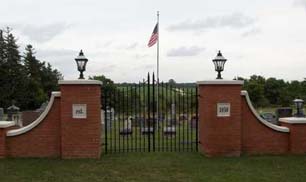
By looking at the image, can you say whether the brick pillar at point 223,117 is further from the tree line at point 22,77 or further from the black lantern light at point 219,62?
the tree line at point 22,77

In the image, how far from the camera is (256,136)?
11.7 metres

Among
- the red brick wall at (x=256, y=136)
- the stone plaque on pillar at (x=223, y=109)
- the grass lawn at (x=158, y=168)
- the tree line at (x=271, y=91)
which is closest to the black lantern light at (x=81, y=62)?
the grass lawn at (x=158, y=168)

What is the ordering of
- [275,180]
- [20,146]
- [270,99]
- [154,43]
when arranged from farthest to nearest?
[270,99], [154,43], [20,146], [275,180]

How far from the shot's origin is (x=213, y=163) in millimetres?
A: 10312

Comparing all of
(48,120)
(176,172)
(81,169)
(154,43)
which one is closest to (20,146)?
(48,120)

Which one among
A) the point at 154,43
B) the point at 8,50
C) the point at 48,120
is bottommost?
the point at 48,120

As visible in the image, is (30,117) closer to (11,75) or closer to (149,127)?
(149,127)

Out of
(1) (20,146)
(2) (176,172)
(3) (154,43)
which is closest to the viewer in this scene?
(2) (176,172)

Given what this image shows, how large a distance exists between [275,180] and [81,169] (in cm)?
395

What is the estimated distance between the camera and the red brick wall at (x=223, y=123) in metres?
11.2

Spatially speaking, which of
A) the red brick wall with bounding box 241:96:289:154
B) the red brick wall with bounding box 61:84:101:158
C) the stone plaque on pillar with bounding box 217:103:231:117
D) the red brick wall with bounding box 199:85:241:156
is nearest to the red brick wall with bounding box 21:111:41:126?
the red brick wall with bounding box 61:84:101:158

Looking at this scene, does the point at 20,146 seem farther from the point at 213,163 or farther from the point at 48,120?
the point at 213,163

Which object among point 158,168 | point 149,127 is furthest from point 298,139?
point 158,168

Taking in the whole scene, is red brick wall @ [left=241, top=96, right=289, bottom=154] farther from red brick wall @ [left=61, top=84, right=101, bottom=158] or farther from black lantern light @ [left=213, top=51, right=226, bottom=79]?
red brick wall @ [left=61, top=84, right=101, bottom=158]
